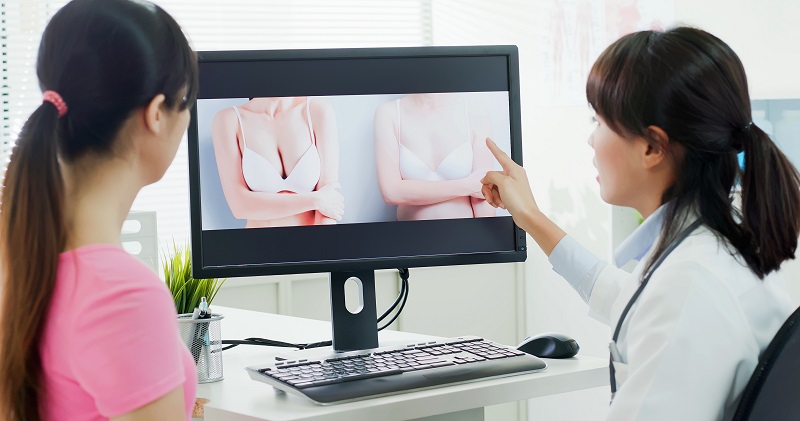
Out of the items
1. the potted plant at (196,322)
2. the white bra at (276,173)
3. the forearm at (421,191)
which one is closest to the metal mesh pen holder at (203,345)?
the potted plant at (196,322)

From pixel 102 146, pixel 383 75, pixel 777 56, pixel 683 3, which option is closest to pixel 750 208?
pixel 383 75

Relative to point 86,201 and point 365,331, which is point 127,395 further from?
point 365,331

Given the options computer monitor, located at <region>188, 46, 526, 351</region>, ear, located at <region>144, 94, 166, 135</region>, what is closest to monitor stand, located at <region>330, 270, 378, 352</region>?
computer monitor, located at <region>188, 46, 526, 351</region>

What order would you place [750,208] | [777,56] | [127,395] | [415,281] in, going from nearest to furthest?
[127,395] → [750,208] → [777,56] → [415,281]

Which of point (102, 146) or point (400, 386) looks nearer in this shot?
point (102, 146)

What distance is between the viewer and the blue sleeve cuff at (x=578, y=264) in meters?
1.54

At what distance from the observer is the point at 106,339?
80cm

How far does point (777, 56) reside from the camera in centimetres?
246

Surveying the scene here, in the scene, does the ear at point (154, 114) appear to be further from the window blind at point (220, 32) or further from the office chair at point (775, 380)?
the window blind at point (220, 32)

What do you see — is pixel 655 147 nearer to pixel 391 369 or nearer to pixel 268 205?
pixel 391 369

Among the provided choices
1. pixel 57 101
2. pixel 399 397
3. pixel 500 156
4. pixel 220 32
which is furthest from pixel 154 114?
pixel 220 32

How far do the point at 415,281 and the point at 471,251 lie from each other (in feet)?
6.26

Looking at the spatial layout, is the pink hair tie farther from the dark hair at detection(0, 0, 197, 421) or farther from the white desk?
the white desk

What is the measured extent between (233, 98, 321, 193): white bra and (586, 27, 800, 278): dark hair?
1.76ft
